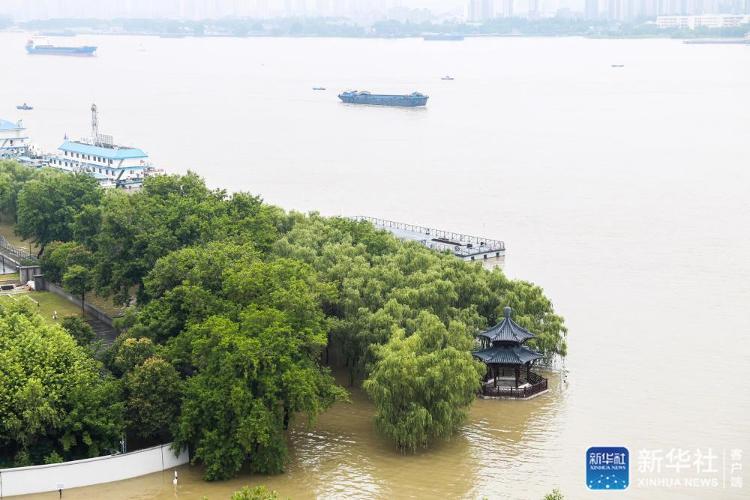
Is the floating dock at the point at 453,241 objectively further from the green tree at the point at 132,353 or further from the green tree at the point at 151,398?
the green tree at the point at 151,398

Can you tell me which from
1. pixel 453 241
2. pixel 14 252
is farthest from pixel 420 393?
pixel 14 252

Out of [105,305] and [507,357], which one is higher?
[507,357]

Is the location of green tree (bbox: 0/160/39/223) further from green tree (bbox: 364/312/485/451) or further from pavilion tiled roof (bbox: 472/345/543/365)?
green tree (bbox: 364/312/485/451)

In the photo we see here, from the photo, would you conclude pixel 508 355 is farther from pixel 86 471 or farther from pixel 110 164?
pixel 110 164

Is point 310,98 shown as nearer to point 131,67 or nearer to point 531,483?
point 131,67

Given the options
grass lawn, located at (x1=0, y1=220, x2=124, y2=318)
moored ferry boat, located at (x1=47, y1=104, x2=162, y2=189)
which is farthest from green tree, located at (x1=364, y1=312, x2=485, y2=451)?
moored ferry boat, located at (x1=47, y1=104, x2=162, y2=189)
